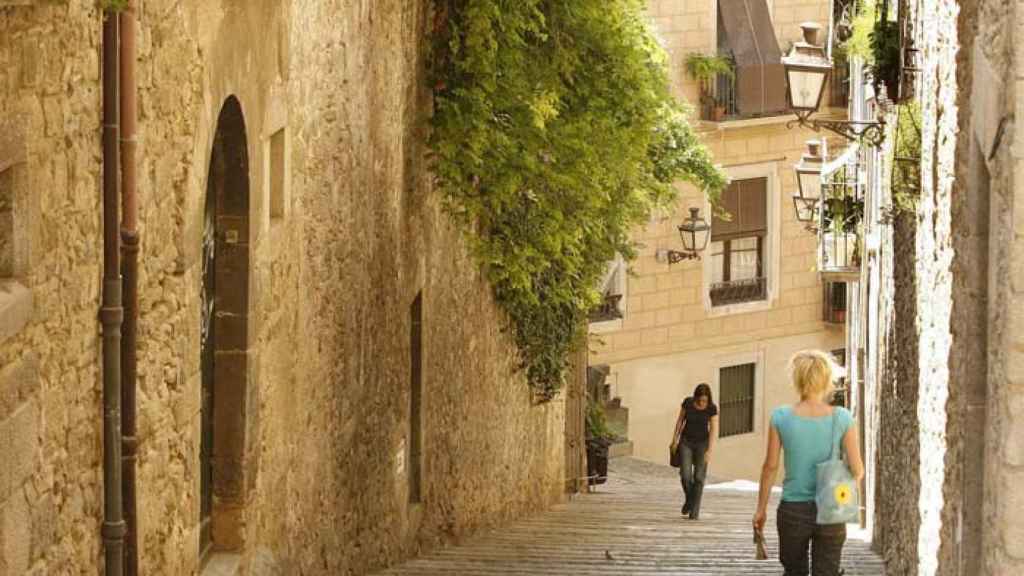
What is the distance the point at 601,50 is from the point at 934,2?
6.18 m

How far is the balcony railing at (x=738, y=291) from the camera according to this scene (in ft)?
95.8

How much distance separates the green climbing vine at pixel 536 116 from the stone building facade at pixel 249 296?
316 millimetres

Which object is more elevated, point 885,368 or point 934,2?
point 934,2

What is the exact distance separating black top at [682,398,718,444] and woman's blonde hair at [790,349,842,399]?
7280 mm

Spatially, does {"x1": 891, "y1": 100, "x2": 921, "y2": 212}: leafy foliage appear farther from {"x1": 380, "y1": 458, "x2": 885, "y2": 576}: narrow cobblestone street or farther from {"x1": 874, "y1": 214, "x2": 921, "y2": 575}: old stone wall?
{"x1": 380, "y1": 458, "x2": 885, "y2": 576}: narrow cobblestone street

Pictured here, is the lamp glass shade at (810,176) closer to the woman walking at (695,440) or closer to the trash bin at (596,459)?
the woman walking at (695,440)

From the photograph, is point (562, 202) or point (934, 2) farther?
point (562, 202)

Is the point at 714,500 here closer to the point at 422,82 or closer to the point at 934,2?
the point at 422,82

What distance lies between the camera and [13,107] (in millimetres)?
5129

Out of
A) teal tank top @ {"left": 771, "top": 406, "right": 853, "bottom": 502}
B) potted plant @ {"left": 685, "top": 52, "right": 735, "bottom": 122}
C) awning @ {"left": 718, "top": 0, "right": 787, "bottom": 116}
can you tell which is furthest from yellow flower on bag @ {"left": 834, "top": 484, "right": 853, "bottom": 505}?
awning @ {"left": 718, "top": 0, "right": 787, "bottom": 116}

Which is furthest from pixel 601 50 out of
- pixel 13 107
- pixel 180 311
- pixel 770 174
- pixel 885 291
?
pixel 770 174

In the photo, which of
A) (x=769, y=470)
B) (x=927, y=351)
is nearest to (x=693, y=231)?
(x=927, y=351)

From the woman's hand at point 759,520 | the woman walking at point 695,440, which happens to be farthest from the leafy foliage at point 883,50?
the woman walking at point 695,440

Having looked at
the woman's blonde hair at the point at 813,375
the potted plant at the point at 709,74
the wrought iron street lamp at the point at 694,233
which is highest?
the potted plant at the point at 709,74
